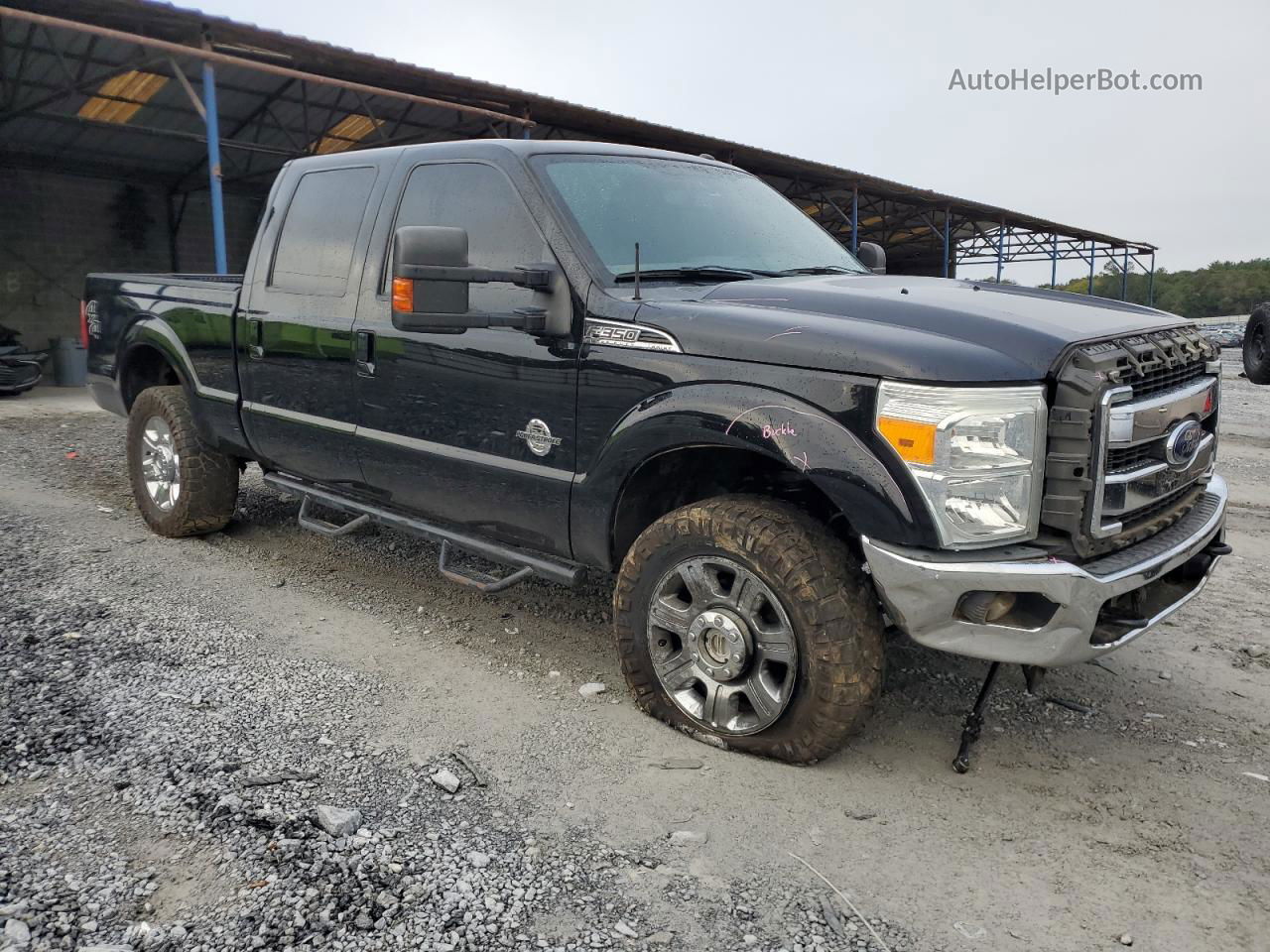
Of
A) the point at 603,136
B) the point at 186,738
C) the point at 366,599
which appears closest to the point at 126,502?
the point at 366,599

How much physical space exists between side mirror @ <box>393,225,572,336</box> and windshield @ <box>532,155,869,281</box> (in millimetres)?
225

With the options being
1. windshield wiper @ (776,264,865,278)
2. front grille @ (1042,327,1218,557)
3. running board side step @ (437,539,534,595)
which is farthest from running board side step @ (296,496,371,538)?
front grille @ (1042,327,1218,557)

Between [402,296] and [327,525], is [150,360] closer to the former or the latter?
[327,525]

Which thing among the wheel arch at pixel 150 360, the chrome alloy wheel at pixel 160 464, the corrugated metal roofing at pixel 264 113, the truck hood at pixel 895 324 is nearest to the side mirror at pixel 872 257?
the truck hood at pixel 895 324

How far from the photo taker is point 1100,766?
9.74 ft

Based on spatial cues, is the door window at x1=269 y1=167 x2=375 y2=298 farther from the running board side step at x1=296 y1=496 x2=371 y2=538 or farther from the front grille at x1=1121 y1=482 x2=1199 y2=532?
the front grille at x1=1121 y1=482 x2=1199 y2=532

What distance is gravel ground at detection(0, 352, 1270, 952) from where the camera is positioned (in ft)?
7.18

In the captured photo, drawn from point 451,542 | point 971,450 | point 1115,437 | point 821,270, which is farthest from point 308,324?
point 1115,437

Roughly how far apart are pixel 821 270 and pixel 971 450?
59.2 inches

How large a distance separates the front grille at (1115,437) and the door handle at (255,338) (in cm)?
353

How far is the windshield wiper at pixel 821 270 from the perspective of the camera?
3613 mm

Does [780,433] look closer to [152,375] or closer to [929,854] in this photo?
[929,854]

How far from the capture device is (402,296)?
3.09m

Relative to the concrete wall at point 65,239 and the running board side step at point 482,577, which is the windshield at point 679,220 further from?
the concrete wall at point 65,239
